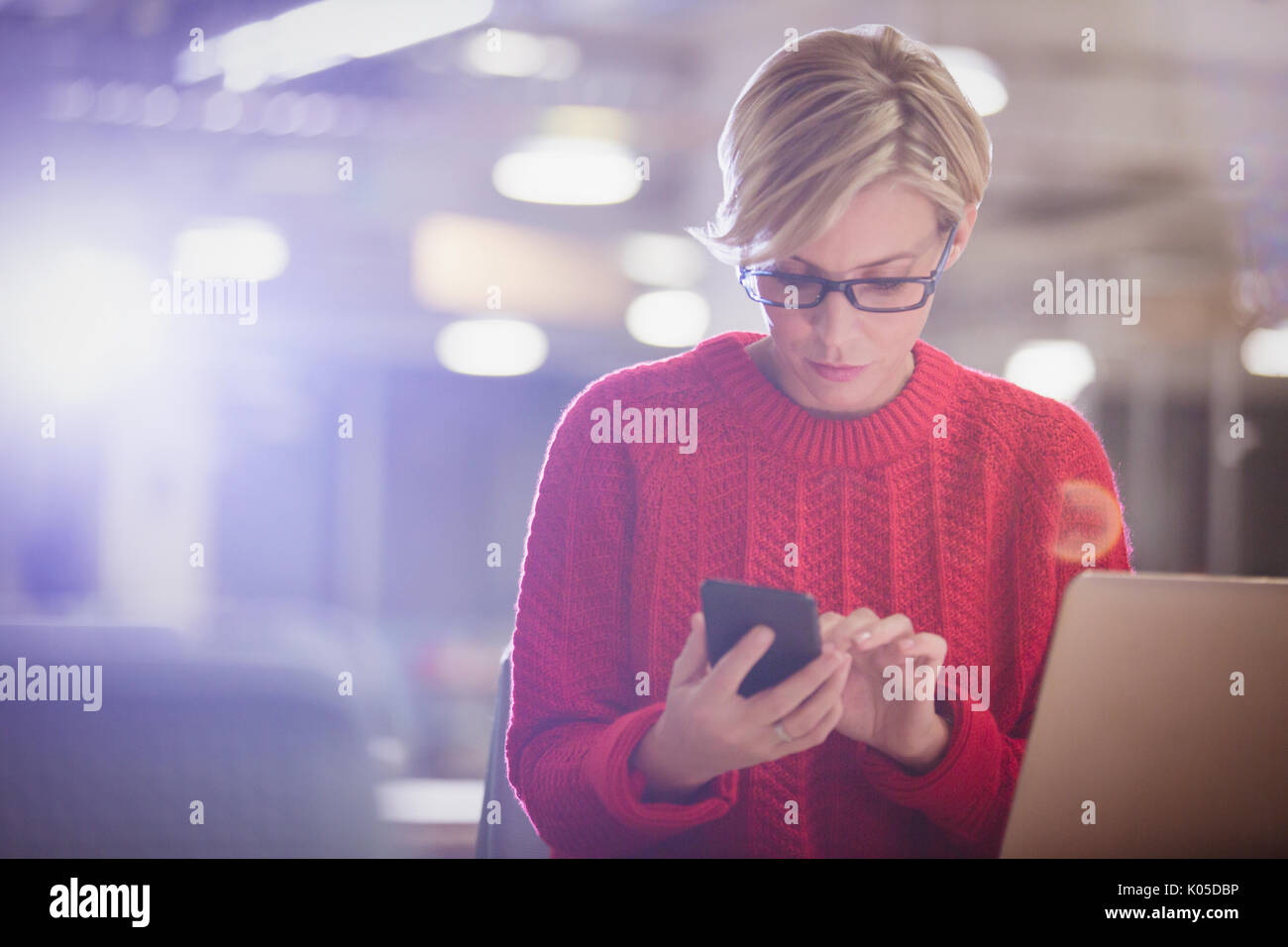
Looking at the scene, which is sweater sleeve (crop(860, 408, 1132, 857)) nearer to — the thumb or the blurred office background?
the blurred office background

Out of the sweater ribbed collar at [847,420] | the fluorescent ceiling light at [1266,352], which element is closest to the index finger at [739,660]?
the sweater ribbed collar at [847,420]

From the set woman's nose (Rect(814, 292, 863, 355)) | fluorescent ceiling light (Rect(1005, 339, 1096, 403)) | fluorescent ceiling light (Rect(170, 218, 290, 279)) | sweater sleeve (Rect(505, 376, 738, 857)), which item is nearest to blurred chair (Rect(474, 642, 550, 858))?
sweater sleeve (Rect(505, 376, 738, 857))

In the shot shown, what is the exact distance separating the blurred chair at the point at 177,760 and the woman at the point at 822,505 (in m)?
0.24

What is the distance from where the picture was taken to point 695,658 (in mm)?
1058

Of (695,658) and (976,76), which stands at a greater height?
(976,76)

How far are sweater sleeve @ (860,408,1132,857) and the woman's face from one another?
0.24 metres

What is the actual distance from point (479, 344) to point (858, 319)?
3.74 feet

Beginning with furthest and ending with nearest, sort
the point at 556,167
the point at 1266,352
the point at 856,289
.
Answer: the point at 1266,352 → the point at 556,167 → the point at 856,289

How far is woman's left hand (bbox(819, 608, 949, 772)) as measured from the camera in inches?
38.4

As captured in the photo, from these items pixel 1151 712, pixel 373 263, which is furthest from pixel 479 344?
pixel 1151 712

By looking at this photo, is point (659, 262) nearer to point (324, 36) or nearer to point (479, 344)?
point (479, 344)

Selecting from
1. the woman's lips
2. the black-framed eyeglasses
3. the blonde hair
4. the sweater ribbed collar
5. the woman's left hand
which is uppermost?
the blonde hair
